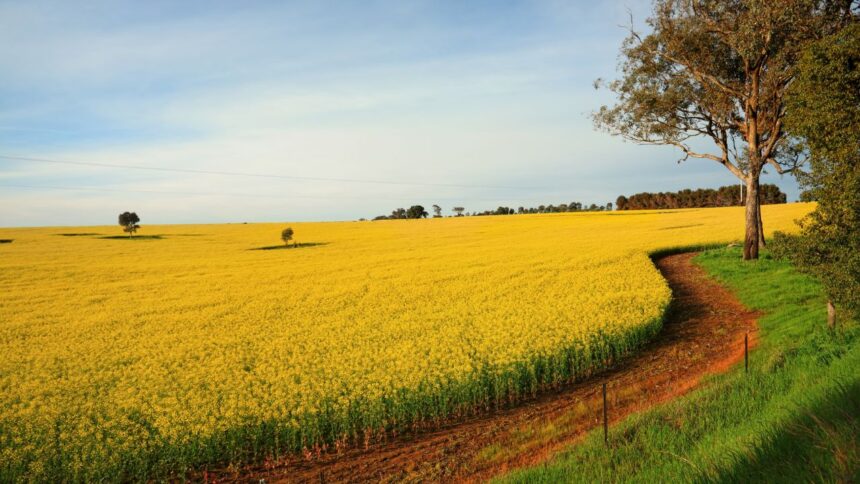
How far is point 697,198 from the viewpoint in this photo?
139375 mm

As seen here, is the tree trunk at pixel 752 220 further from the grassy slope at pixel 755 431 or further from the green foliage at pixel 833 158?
the grassy slope at pixel 755 431

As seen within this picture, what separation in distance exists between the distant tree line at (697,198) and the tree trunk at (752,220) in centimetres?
11108

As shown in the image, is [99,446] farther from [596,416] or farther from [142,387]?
[596,416]

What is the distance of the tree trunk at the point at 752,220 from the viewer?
29.4 meters

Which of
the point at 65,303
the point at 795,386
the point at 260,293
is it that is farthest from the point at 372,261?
the point at 795,386

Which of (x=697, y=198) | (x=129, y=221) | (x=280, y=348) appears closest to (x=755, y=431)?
(x=280, y=348)

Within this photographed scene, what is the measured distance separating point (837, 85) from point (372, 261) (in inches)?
1353

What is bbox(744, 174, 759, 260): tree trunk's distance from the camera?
29.4 metres

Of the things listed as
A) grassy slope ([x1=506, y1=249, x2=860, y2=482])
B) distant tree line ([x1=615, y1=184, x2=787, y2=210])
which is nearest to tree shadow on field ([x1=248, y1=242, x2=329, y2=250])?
grassy slope ([x1=506, y1=249, x2=860, y2=482])

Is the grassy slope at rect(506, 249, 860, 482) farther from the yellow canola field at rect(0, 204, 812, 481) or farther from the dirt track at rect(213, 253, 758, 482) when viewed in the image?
the yellow canola field at rect(0, 204, 812, 481)

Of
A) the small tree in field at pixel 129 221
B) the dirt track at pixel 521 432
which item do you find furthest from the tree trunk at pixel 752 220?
the small tree in field at pixel 129 221

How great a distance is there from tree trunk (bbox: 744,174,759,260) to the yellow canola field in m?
5.90

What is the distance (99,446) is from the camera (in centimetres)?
1112

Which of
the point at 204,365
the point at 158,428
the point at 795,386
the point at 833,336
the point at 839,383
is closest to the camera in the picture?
the point at 839,383
